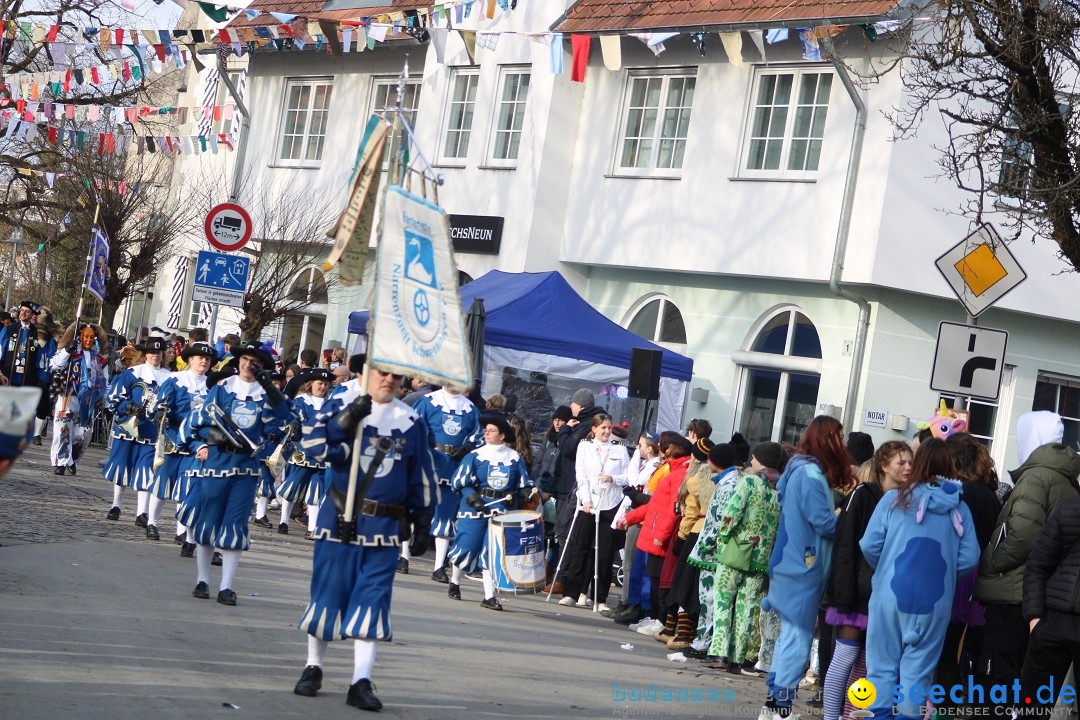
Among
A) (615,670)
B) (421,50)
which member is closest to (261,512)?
(615,670)

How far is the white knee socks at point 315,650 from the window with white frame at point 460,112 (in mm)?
18573

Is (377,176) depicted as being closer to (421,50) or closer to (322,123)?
(421,50)

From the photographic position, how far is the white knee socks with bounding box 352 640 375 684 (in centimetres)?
798

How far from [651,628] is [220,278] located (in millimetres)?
7272

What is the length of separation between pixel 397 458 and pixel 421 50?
20469 millimetres

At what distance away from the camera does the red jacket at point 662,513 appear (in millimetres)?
13109

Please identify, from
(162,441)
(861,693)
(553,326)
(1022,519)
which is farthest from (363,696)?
(553,326)

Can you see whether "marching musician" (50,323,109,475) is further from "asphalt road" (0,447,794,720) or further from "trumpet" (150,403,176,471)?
"trumpet" (150,403,176,471)

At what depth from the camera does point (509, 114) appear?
2539cm

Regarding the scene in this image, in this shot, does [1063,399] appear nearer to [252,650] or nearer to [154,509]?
[154,509]

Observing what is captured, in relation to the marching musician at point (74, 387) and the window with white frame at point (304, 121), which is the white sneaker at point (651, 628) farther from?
the window with white frame at point (304, 121)

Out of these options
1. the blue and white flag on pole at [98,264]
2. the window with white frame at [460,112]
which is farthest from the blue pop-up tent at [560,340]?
the blue and white flag on pole at [98,264]

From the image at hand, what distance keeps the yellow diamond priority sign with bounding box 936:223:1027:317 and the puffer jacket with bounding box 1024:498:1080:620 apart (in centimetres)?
365

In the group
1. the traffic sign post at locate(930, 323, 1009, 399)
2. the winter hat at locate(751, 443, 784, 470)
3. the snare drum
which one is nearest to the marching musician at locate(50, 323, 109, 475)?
the snare drum
